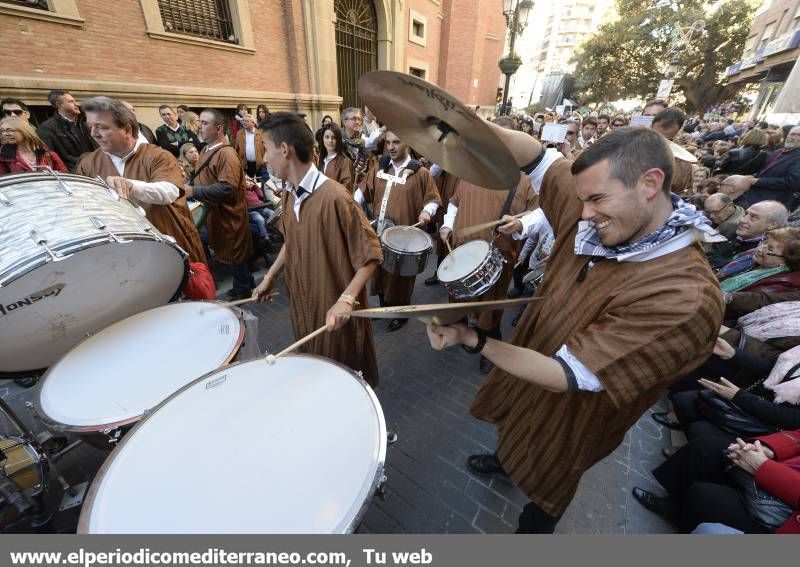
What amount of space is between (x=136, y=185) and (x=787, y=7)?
39.8 meters

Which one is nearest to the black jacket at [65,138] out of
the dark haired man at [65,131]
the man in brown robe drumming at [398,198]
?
the dark haired man at [65,131]

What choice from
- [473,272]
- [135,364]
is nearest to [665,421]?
[473,272]

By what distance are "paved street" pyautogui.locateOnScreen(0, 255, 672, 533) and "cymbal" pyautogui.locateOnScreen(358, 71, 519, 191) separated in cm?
134

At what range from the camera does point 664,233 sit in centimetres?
122

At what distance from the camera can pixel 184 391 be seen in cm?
152

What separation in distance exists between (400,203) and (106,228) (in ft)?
9.76

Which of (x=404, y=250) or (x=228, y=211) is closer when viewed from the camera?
(x=404, y=250)

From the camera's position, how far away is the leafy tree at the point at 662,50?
2523 centimetres

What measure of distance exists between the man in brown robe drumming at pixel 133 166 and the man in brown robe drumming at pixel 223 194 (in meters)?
0.44

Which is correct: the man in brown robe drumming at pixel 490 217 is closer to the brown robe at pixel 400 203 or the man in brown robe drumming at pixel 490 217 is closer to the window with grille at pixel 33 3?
the brown robe at pixel 400 203

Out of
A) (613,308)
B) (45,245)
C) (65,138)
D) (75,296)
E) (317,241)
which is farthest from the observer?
(65,138)

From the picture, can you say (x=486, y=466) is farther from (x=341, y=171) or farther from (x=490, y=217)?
(x=341, y=171)
